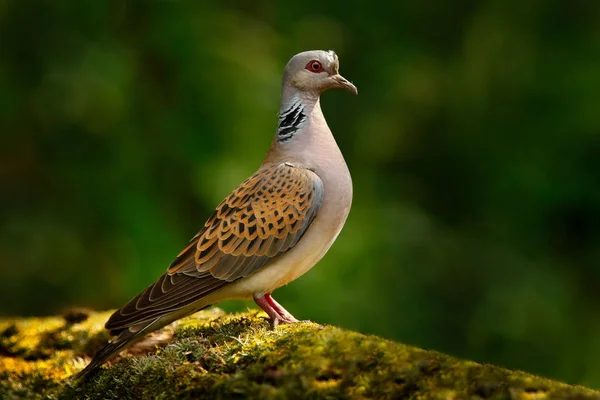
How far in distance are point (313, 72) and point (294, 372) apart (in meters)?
2.25

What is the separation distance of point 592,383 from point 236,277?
4.60 m

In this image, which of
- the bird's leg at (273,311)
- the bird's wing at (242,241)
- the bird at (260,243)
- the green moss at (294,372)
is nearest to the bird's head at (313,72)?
the bird at (260,243)

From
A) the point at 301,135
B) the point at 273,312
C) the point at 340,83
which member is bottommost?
the point at 273,312

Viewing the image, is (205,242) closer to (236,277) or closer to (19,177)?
(236,277)

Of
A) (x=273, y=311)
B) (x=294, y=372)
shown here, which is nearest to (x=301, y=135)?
(x=273, y=311)

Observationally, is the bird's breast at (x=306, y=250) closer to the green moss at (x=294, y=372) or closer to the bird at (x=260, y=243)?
the bird at (x=260, y=243)

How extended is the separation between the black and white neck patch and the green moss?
1088 millimetres

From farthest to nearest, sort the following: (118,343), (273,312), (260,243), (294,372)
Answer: (260,243), (273,312), (118,343), (294,372)

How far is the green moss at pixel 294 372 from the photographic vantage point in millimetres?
3109

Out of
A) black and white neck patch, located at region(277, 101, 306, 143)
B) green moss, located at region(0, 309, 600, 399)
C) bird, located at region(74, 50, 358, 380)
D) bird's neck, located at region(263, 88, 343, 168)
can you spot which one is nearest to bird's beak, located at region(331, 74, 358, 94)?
bird's neck, located at region(263, 88, 343, 168)

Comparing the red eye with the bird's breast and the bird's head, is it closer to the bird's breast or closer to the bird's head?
the bird's head

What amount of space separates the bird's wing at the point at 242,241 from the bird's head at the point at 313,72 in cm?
59

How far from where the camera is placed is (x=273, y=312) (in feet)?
14.4

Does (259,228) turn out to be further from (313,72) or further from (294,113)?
(313,72)
